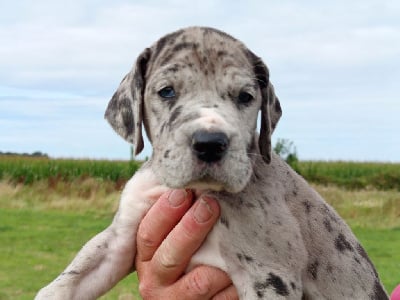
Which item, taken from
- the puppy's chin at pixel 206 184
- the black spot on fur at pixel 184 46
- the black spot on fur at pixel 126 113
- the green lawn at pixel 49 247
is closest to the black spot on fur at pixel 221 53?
the black spot on fur at pixel 184 46

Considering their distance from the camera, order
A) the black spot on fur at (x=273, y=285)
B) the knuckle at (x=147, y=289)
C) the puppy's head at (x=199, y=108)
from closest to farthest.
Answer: the puppy's head at (x=199, y=108) < the black spot on fur at (x=273, y=285) < the knuckle at (x=147, y=289)

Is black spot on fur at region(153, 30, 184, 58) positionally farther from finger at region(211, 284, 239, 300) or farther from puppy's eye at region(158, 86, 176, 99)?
finger at region(211, 284, 239, 300)

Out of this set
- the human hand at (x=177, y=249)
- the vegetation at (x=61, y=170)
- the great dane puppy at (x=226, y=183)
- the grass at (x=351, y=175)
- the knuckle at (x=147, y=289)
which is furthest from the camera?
the grass at (x=351, y=175)

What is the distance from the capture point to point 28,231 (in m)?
26.5

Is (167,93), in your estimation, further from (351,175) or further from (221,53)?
(351,175)

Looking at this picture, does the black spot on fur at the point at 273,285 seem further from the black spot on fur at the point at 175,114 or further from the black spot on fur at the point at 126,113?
the black spot on fur at the point at 126,113

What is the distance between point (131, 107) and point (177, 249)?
112cm

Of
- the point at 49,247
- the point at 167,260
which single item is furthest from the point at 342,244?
the point at 49,247

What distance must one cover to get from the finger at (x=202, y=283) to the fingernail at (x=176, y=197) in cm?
52

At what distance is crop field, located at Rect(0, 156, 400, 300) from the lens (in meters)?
19.3

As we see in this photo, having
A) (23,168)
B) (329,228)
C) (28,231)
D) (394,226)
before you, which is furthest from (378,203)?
(329,228)

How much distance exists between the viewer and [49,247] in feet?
76.4

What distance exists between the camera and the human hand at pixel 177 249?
5602 mm

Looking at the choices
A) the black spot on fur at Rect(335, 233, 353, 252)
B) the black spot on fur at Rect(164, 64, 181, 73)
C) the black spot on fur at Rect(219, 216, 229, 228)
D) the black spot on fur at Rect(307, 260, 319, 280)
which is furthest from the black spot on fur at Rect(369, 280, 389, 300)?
the black spot on fur at Rect(164, 64, 181, 73)
